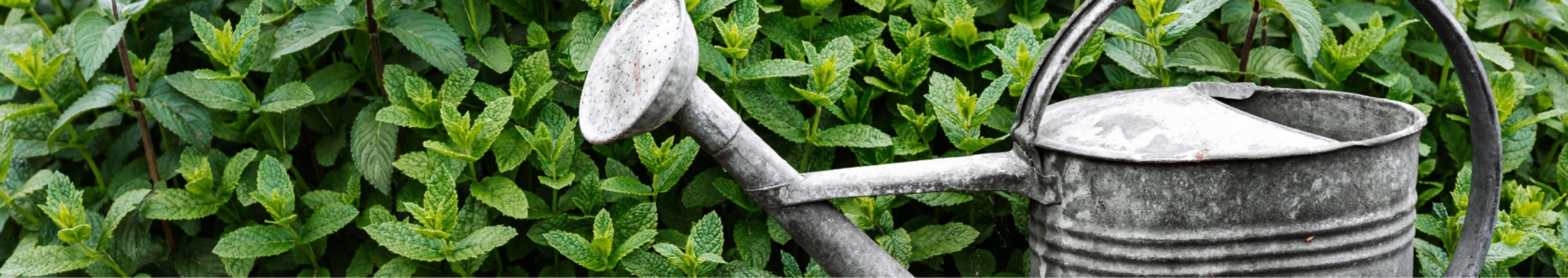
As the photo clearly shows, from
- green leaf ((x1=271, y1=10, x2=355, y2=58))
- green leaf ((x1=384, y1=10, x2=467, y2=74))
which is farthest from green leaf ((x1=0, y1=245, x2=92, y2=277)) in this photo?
green leaf ((x1=384, y1=10, x2=467, y2=74))

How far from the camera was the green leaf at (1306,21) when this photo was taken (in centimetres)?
177

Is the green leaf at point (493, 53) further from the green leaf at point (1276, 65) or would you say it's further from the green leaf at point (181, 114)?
the green leaf at point (1276, 65)

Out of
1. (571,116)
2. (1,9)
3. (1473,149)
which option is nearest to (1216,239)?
(1473,149)

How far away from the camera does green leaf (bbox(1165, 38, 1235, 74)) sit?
195 centimetres

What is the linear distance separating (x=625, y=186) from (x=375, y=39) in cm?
47

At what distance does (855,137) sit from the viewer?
186 centimetres

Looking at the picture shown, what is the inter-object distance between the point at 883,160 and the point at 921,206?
0.22 metres

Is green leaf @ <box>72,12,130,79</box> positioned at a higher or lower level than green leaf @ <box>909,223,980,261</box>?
higher

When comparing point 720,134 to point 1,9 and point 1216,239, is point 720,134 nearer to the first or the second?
point 1216,239

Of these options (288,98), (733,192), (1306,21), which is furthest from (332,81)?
(1306,21)

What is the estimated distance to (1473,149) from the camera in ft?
5.10

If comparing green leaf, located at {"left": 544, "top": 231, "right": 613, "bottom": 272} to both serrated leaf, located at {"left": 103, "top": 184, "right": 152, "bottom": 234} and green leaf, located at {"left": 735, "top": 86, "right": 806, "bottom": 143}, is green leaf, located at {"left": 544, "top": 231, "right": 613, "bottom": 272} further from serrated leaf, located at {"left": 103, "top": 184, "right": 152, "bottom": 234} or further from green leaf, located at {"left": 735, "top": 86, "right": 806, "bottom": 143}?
serrated leaf, located at {"left": 103, "top": 184, "right": 152, "bottom": 234}

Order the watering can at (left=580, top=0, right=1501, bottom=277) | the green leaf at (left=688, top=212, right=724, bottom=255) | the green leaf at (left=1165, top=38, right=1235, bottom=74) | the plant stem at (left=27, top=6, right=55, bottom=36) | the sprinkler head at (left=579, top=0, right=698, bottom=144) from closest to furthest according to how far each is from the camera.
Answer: the sprinkler head at (left=579, top=0, right=698, bottom=144) → the watering can at (left=580, top=0, right=1501, bottom=277) → the green leaf at (left=688, top=212, right=724, bottom=255) → the green leaf at (left=1165, top=38, right=1235, bottom=74) → the plant stem at (left=27, top=6, right=55, bottom=36)

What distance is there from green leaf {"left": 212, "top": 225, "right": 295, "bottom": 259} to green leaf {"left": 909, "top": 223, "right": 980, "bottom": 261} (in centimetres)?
95
